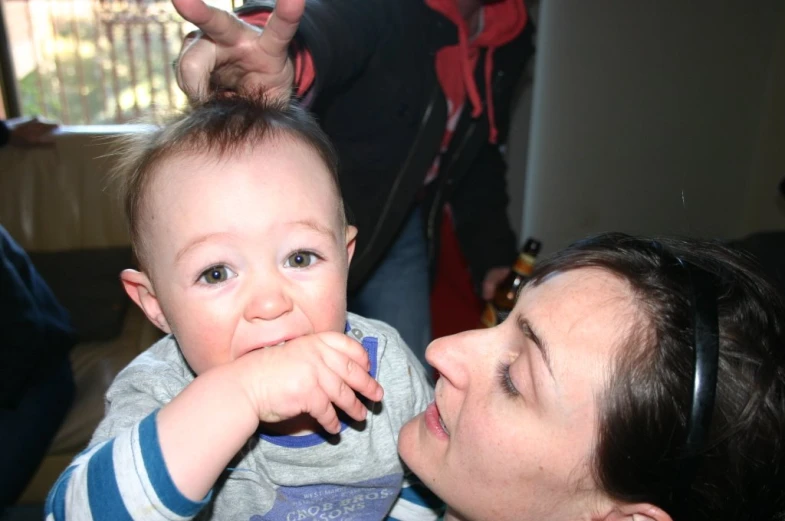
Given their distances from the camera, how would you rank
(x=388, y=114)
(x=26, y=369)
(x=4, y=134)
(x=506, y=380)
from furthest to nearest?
(x=4, y=134), (x=26, y=369), (x=388, y=114), (x=506, y=380)

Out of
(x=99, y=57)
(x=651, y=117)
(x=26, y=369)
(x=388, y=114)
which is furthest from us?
(x=99, y=57)

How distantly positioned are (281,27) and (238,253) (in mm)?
398

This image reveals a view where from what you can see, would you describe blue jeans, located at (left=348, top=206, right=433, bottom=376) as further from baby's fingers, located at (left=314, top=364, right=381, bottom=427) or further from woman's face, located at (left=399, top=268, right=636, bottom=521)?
baby's fingers, located at (left=314, top=364, right=381, bottom=427)

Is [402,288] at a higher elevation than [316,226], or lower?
lower

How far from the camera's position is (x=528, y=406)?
2.97ft

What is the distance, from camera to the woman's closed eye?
3.08 ft

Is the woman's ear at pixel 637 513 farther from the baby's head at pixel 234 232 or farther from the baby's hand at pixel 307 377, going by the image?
the baby's head at pixel 234 232

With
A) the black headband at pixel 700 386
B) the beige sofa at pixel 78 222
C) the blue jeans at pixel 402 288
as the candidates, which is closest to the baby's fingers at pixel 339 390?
the black headband at pixel 700 386

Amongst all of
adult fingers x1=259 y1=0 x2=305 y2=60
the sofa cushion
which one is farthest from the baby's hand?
the sofa cushion

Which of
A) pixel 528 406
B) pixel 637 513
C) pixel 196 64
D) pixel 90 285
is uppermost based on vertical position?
pixel 196 64

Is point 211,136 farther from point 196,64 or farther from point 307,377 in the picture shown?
point 307,377

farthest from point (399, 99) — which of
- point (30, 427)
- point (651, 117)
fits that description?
point (651, 117)

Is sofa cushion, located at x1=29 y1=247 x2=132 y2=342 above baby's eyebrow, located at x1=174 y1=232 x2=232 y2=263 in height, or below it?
below

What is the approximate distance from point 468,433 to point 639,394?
262 millimetres
